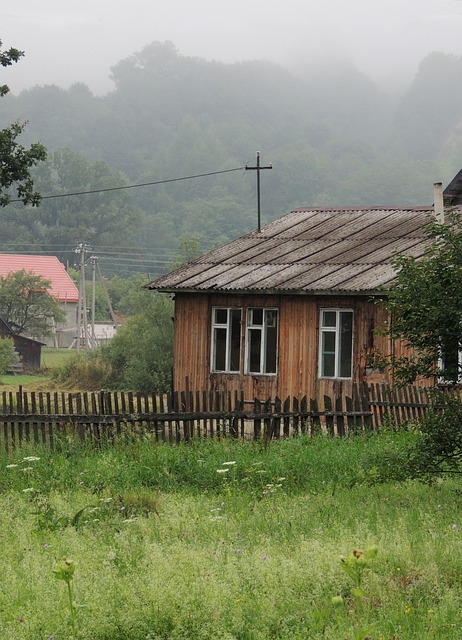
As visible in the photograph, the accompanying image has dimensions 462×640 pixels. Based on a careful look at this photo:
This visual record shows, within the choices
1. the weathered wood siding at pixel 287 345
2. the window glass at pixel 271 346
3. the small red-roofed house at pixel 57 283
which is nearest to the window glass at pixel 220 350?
the weathered wood siding at pixel 287 345

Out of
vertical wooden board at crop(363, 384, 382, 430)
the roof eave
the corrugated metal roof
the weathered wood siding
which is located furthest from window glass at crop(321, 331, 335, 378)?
vertical wooden board at crop(363, 384, 382, 430)

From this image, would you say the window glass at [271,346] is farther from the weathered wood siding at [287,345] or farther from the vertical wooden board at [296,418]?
the vertical wooden board at [296,418]

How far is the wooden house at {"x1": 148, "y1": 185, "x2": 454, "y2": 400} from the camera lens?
22422 millimetres

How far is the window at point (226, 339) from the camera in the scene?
2453cm

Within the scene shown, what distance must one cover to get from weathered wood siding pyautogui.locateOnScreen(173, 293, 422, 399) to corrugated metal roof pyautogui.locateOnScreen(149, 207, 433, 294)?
0.48 metres

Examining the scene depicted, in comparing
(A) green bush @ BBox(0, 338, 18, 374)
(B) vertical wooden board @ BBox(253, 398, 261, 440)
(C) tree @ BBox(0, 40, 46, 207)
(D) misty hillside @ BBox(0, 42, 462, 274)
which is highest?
(D) misty hillside @ BBox(0, 42, 462, 274)

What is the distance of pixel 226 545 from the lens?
358 inches

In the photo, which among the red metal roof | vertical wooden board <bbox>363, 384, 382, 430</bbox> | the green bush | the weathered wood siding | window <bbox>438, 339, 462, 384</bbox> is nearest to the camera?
window <bbox>438, 339, 462, 384</bbox>

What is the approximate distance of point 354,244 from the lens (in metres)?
25.0

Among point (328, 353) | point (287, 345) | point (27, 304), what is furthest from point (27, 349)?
point (328, 353)

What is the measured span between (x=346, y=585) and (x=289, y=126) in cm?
17695

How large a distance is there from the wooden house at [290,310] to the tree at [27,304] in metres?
45.0

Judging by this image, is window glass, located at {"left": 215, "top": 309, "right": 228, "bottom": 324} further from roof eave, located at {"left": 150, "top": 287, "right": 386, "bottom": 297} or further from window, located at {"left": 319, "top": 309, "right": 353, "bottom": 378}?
window, located at {"left": 319, "top": 309, "right": 353, "bottom": 378}

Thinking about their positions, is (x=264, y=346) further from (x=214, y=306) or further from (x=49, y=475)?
(x=49, y=475)
